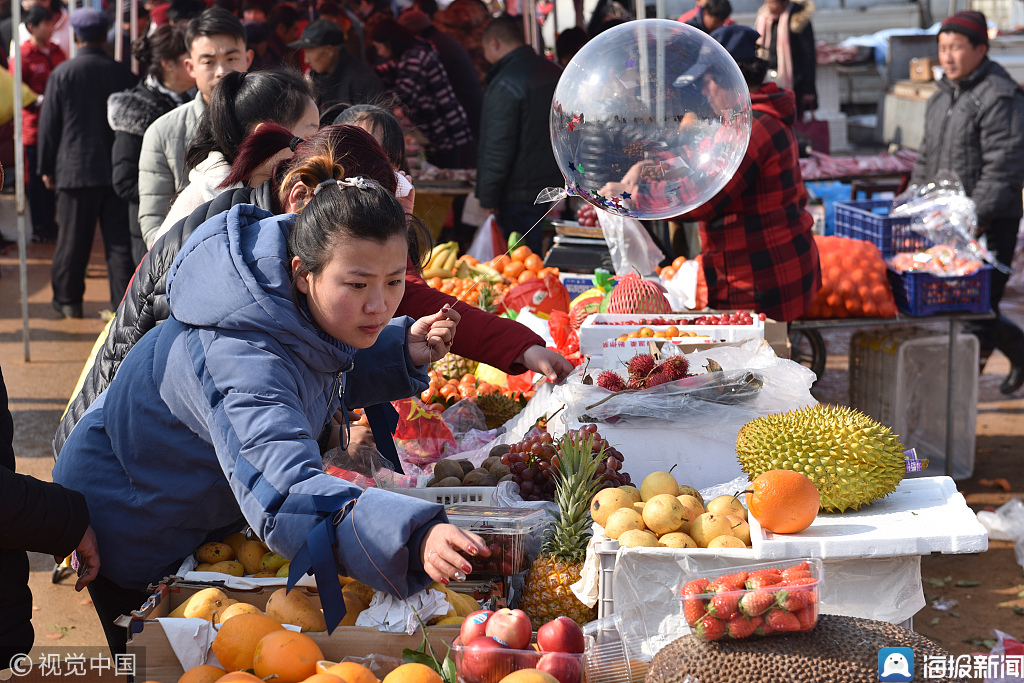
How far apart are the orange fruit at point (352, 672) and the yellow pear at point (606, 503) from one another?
1.89ft

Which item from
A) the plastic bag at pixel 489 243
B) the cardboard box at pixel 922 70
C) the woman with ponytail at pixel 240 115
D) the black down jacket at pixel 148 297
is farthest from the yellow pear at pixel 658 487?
the cardboard box at pixel 922 70

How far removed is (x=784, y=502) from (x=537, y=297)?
2395 millimetres

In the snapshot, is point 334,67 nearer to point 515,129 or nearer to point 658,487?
point 515,129

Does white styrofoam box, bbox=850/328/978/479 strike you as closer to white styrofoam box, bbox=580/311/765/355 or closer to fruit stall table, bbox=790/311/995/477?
fruit stall table, bbox=790/311/995/477

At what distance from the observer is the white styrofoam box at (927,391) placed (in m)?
5.05

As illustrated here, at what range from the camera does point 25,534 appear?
1.89 meters

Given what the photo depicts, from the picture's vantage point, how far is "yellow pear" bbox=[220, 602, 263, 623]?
→ 180 cm

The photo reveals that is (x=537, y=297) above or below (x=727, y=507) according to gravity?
below

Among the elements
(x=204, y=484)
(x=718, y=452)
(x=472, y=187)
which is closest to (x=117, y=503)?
(x=204, y=484)

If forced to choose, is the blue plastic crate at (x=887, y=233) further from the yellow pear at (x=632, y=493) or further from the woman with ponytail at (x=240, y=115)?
the yellow pear at (x=632, y=493)

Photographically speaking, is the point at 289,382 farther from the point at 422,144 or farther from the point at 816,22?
the point at 816,22

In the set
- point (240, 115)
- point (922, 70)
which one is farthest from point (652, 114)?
point (922, 70)

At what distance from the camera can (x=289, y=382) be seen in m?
1.75

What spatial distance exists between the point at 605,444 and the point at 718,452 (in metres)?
0.41
